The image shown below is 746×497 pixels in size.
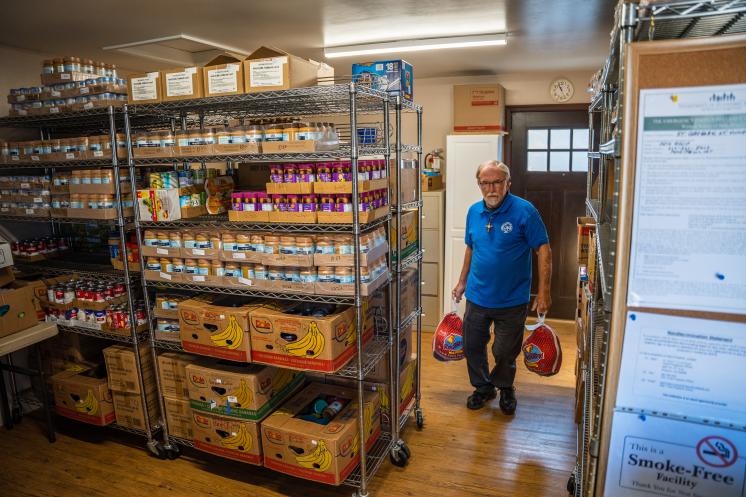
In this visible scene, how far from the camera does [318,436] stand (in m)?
2.54

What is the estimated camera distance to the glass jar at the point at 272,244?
257 centimetres

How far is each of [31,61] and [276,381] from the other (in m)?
3.01

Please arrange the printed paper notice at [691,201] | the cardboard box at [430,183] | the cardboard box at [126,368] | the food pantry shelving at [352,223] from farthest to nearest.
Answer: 1. the cardboard box at [430,183]
2. the cardboard box at [126,368]
3. the food pantry shelving at [352,223]
4. the printed paper notice at [691,201]

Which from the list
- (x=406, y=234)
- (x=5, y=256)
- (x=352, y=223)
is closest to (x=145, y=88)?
(x=5, y=256)

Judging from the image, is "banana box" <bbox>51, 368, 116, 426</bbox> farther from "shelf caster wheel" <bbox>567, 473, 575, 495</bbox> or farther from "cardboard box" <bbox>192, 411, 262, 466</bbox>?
"shelf caster wheel" <bbox>567, 473, 575, 495</bbox>

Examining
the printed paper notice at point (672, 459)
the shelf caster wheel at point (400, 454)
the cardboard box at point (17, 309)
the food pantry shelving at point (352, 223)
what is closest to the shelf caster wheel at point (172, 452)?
the food pantry shelving at point (352, 223)

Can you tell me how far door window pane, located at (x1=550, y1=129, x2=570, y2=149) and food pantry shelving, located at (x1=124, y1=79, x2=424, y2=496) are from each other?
2774 millimetres

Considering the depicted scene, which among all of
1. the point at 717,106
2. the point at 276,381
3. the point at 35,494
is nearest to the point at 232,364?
the point at 276,381

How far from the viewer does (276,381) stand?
2.89 m

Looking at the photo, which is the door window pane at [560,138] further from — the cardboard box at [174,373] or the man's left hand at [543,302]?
the cardboard box at [174,373]

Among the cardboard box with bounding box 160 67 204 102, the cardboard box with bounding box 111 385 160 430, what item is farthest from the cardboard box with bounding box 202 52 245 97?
the cardboard box with bounding box 111 385 160 430

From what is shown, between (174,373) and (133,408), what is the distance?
1.42 ft

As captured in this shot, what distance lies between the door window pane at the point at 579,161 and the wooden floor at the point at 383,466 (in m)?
2.65

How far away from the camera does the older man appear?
3.22m
